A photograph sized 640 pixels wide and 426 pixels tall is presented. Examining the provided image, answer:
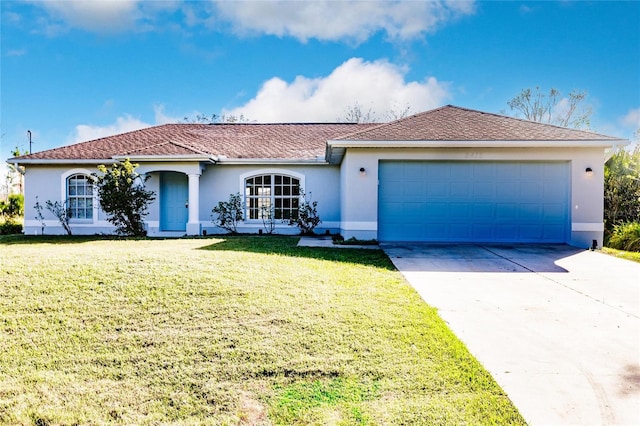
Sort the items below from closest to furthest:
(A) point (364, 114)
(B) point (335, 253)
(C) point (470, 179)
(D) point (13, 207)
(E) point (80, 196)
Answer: (B) point (335, 253), (C) point (470, 179), (E) point (80, 196), (D) point (13, 207), (A) point (364, 114)

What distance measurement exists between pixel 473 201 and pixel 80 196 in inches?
565

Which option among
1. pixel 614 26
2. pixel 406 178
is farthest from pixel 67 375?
pixel 614 26

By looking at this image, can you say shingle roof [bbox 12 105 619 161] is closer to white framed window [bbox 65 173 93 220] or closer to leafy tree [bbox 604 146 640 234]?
white framed window [bbox 65 173 93 220]

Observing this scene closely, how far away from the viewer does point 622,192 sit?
12.6 m

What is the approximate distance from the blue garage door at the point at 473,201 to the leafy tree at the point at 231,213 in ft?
18.3

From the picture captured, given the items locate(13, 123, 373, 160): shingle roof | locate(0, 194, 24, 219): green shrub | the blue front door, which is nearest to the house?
locate(13, 123, 373, 160): shingle roof

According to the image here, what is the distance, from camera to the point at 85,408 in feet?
9.23

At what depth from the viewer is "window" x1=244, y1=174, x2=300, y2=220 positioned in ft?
46.3

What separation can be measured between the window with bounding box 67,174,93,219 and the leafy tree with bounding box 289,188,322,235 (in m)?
8.02

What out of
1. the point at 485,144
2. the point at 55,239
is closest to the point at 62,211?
the point at 55,239

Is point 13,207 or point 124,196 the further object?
point 13,207

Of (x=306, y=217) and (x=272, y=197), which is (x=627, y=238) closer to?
(x=306, y=217)

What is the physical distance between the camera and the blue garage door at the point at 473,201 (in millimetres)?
10711

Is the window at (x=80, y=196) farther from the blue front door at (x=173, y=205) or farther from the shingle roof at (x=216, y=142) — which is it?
the blue front door at (x=173, y=205)
